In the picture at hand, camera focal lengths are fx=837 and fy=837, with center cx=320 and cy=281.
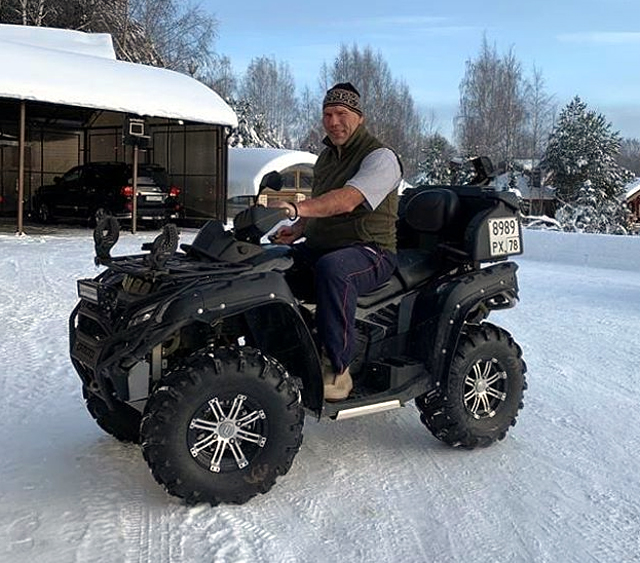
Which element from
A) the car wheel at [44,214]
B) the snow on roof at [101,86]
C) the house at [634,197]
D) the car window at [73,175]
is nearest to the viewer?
the snow on roof at [101,86]

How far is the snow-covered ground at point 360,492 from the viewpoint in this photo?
3357 millimetres

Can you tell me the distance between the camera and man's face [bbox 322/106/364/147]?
4.23 m


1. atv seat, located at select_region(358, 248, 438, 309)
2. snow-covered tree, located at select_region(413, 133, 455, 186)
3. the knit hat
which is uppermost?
snow-covered tree, located at select_region(413, 133, 455, 186)

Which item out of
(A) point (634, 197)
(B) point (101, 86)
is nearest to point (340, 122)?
(B) point (101, 86)

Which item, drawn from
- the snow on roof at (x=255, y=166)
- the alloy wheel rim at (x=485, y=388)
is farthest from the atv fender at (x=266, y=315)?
the snow on roof at (x=255, y=166)

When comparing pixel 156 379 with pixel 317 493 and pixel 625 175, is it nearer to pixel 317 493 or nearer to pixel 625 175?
pixel 317 493

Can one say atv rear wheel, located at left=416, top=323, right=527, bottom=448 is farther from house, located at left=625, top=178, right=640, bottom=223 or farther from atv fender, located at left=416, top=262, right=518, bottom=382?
house, located at left=625, top=178, right=640, bottom=223

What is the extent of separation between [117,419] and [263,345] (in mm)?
990

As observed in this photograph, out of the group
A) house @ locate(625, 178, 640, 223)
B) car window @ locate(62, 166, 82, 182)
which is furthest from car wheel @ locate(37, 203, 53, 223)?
house @ locate(625, 178, 640, 223)

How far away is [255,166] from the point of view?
Result: 27.8 m

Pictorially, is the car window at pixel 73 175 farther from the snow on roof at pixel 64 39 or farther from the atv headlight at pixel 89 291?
the atv headlight at pixel 89 291

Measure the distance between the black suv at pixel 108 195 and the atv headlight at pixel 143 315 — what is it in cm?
Answer: 1477

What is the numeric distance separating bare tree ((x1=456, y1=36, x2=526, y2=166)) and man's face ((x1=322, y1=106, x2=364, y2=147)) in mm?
41407

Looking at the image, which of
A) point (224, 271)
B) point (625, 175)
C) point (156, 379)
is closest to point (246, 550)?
point (156, 379)
